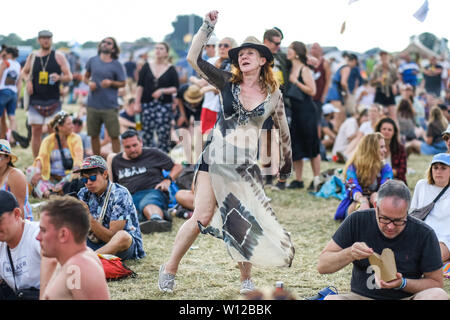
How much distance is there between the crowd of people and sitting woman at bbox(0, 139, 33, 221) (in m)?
0.01

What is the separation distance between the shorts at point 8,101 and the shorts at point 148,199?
4.64 meters

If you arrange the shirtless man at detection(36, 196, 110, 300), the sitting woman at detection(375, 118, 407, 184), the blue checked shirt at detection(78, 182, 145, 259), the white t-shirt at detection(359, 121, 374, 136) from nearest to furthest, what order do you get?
the shirtless man at detection(36, 196, 110, 300) < the blue checked shirt at detection(78, 182, 145, 259) < the sitting woman at detection(375, 118, 407, 184) < the white t-shirt at detection(359, 121, 374, 136)

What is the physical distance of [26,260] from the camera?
3779mm

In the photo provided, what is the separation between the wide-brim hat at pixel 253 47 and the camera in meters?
4.74

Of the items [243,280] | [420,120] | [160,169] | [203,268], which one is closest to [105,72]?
[160,169]

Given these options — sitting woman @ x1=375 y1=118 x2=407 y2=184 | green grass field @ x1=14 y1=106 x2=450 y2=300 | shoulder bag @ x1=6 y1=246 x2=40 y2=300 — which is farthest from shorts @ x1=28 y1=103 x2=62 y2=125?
shoulder bag @ x1=6 y1=246 x2=40 y2=300

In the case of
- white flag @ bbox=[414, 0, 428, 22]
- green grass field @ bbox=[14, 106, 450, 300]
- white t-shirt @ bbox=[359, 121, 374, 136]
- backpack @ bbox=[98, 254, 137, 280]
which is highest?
white flag @ bbox=[414, 0, 428, 22]

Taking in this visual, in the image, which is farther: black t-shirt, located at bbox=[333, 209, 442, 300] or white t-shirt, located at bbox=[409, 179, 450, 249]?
white t-shirt, located at bbox=[409, 179, 450, 249]

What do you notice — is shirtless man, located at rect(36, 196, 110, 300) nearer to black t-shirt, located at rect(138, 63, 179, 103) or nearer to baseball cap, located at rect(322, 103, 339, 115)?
black t-shirt, located at rect(138, 63, 179, 103)

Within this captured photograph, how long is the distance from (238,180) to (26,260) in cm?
158

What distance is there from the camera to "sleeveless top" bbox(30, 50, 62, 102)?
9961mm

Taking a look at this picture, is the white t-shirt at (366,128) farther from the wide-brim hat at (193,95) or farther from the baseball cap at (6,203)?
the baseball cap at (6,203)

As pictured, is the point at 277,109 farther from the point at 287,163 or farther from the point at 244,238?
the point at 244,238

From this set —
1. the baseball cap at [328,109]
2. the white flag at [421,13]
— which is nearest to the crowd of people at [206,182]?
the white flag at [421,13]
